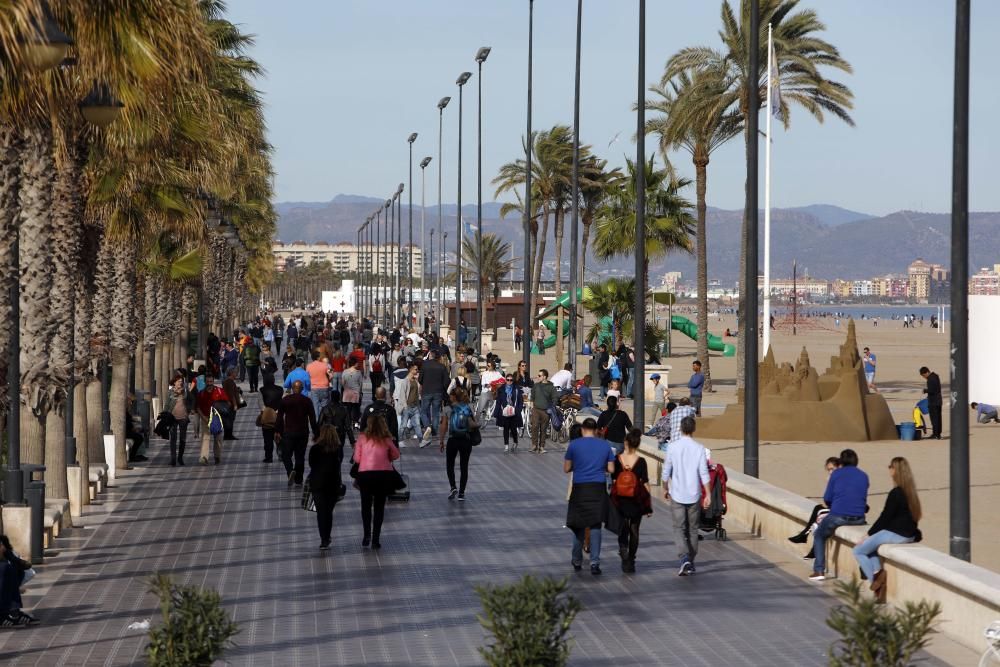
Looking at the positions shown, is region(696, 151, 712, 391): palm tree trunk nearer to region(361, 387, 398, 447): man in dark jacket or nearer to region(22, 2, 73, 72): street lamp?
region(361, 387, 398, 447): man in dark jacket

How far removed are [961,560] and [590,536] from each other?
3597mm

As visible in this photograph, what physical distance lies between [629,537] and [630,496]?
16.1 inches

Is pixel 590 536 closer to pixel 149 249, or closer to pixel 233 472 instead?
pixel 233 472

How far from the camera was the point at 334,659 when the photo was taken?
11.3 metres

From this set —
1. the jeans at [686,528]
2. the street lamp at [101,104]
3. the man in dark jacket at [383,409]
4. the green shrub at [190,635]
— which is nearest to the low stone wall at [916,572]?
the jeans at [686,528]

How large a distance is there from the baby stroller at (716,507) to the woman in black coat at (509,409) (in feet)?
35.4

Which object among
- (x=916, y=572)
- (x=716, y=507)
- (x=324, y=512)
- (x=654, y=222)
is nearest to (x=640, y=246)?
(x=716, y=507)

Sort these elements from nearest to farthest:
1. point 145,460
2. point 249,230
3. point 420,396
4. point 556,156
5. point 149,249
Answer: point 145,460
point 420,396
point 149,249
point 249,230
point 556,156

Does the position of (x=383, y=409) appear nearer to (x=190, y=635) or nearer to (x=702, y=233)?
(x=190, y=635)

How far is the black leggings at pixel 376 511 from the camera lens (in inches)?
662

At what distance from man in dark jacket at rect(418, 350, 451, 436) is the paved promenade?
5.70 m

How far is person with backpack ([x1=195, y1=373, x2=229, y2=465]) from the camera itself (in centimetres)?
2656

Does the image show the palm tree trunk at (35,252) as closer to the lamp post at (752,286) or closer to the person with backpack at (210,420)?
the lamp post at (752,286)

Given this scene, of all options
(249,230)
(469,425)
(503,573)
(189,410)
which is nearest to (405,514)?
(469,425)
